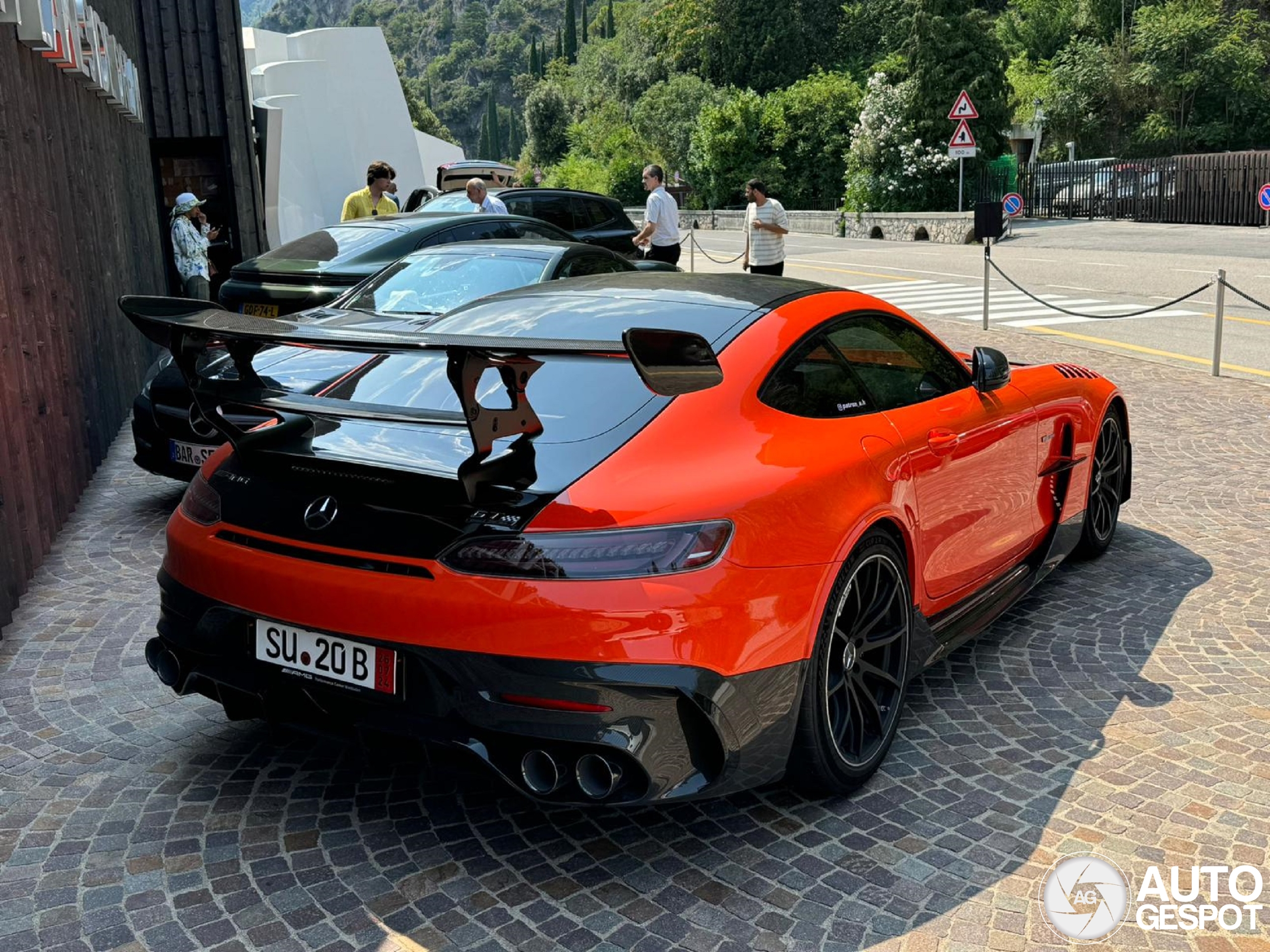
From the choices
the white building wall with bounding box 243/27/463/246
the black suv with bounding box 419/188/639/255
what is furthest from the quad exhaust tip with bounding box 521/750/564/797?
the white building wall with bounding box 243/27/463/246

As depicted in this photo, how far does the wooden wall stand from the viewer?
17016 millimetres

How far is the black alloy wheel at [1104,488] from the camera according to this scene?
18.6ft

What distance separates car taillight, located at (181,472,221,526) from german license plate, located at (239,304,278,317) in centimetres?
520

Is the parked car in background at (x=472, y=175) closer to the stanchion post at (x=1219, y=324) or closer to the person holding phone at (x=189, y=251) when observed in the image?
the person holding phone at (x=189, y=251)

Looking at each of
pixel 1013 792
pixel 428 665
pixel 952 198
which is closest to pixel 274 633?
pixel 428 665

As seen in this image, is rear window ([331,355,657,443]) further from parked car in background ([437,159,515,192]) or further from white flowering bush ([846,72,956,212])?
white flowering bush ([846,72,956,212])

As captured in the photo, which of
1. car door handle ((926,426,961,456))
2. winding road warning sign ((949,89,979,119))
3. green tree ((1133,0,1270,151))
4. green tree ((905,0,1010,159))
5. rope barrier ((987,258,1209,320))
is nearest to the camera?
car door handle ((926,426,961,456))

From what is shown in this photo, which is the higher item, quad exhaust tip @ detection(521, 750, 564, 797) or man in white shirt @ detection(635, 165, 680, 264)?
man in white shirt @ detection(635, 165, 680, 264)

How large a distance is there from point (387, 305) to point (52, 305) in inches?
76.7

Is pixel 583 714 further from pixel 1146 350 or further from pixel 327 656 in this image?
pixel 1146 350

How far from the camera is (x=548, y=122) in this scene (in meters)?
92.6

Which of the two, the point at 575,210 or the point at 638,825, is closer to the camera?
the point at 638,825

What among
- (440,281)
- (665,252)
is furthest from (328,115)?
(440,281)

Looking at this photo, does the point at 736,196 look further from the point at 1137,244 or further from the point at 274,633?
the point at 274,633
